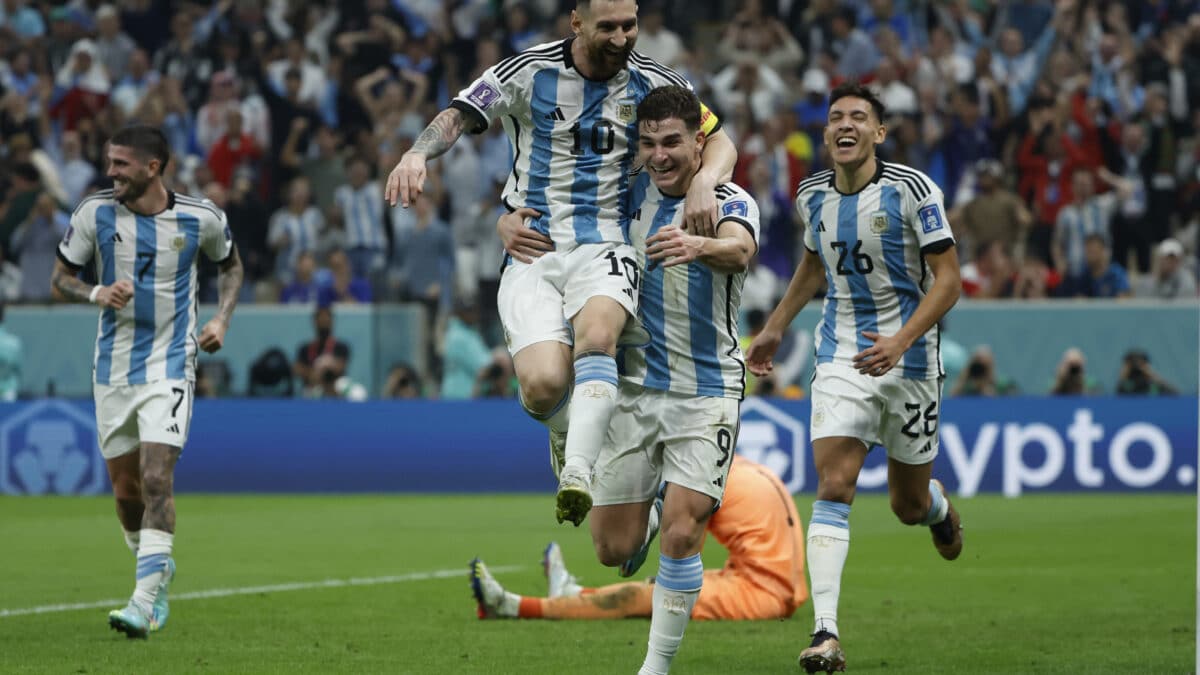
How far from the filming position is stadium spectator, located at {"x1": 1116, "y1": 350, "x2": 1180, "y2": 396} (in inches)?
701

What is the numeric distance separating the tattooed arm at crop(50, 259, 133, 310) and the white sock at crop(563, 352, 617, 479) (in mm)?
3027

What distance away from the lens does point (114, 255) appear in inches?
375

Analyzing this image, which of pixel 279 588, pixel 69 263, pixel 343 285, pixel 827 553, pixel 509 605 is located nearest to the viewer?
pixel 827 553

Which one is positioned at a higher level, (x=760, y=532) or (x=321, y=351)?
(x=321, y=351)

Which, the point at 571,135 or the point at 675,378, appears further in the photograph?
the point at 571,135

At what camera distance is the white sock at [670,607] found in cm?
705

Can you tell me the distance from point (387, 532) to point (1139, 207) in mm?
9756

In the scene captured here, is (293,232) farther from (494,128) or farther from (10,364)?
(10,364)

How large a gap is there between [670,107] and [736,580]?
3228mm

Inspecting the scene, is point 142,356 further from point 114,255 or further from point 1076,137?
point 1076,137

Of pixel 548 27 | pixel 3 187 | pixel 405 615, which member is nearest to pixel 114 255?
pixel 405 615

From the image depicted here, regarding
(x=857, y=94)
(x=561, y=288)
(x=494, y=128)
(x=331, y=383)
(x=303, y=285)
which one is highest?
(x=494, y=128)

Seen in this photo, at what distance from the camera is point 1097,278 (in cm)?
1867

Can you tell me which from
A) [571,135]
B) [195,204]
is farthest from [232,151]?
[571,135]
